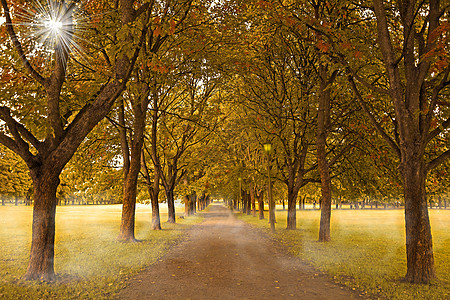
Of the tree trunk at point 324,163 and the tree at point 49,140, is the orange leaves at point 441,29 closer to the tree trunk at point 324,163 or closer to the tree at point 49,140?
the tree at point 49,140

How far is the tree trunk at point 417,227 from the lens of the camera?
7.45 metres

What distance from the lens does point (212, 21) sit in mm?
16156

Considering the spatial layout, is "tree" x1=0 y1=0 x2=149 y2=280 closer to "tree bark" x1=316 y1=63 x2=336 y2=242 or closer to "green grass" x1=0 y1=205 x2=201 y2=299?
"green grass" x1=0 y1=205 x2=201 y2=299

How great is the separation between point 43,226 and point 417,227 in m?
9.66

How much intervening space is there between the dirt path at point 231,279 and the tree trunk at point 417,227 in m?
2.14

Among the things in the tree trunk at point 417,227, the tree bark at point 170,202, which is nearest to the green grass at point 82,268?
the tree trunk at point 417,227

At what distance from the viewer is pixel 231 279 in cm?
780

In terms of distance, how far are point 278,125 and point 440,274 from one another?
1348 cm

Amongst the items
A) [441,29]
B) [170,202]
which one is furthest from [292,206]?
[441,29]

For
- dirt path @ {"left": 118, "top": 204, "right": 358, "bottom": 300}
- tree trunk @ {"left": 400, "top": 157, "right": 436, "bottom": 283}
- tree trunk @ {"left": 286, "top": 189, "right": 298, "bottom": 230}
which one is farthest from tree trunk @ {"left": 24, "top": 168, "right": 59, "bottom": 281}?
tree trunk @ {"left": 286, "top": 189, "right": 298, "bottom": 230}

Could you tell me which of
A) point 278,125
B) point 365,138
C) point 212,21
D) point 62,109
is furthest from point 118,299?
point 278,125

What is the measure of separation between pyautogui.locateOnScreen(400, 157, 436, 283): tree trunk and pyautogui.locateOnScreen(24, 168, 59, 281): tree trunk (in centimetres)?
916

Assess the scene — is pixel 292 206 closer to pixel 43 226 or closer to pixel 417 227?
pixel 417 227

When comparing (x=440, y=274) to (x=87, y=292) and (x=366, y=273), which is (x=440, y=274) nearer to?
(x=366, y=273)
